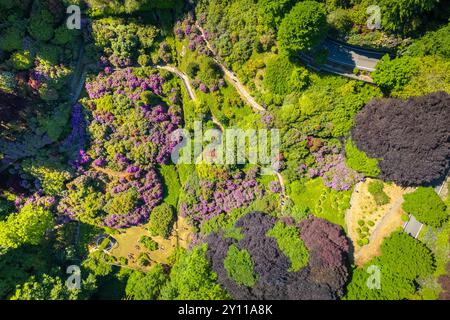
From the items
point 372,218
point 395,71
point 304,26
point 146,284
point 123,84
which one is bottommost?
point 146,284

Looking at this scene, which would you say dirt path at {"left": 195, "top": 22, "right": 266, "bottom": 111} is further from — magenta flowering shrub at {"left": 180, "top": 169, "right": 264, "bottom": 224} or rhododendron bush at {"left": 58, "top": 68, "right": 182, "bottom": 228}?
magenta flowering shrub at {"left": 180, "top": 169, "right": 264, "bottom": 224}

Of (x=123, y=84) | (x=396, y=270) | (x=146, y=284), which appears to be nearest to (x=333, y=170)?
(x=396, y=270)

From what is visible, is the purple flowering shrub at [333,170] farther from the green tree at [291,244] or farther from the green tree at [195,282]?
the green tree at [195,282]

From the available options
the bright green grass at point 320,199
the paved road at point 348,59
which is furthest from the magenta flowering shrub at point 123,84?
the bright green grass at point 320,199

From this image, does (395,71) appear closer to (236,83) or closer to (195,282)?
(236,83)

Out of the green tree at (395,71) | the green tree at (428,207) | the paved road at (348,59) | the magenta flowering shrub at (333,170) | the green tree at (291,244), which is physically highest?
the paved road at (348,59)

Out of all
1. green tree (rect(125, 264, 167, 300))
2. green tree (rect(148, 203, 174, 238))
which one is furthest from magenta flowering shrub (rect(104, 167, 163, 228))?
green tree (rect(125, 264, 167, 300))
